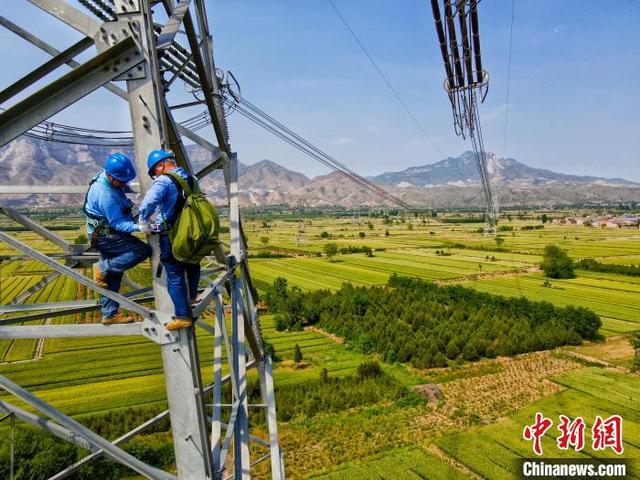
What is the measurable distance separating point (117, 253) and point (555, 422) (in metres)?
29.4

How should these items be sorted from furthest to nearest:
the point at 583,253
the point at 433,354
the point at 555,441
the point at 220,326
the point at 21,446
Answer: the point at 583,253
the point at 433,354
the point at 555,441
the point at 21,446
the point at 220,326

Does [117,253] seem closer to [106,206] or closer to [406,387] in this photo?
[106,206]

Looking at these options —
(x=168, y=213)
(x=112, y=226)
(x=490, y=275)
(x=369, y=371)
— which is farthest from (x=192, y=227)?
(x=490, y=275)

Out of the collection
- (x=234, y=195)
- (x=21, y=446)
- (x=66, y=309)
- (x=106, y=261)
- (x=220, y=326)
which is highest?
(x=234, y=195)

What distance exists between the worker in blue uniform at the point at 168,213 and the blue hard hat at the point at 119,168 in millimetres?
528

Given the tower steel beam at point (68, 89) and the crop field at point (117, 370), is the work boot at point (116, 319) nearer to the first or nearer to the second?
the tower steel beam at point (68, 89)

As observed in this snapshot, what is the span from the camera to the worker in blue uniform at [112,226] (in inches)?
159

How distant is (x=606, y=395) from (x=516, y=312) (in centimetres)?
1752

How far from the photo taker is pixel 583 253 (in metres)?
87.1

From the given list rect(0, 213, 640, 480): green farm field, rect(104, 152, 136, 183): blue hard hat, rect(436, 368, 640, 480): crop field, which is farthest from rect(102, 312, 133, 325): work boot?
rect(436, 368, 640, 480): crop field

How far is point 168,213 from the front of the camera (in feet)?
12.3

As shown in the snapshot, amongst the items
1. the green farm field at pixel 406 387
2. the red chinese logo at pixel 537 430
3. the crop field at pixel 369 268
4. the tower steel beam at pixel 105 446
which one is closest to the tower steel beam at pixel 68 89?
the tower steel beam at pixel 105 446

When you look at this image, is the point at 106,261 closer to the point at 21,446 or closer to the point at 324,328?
the point at 21,446

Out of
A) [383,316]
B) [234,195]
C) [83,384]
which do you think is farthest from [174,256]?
[383,316]
